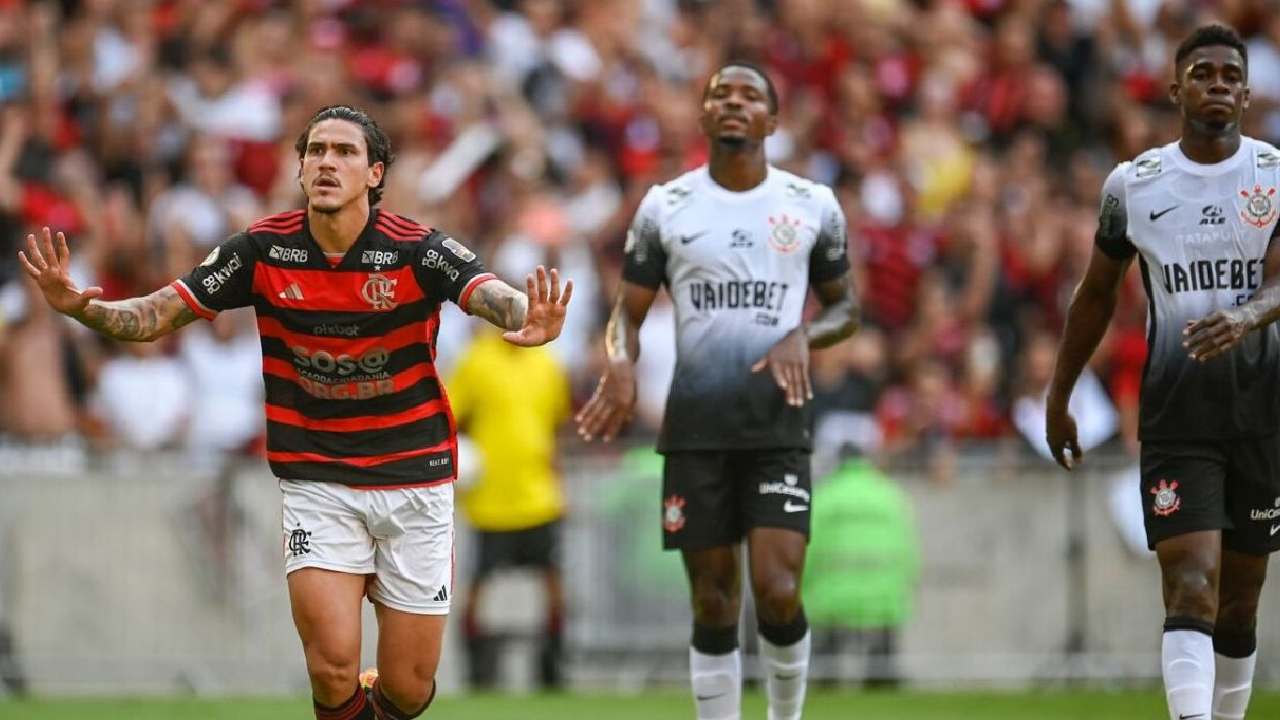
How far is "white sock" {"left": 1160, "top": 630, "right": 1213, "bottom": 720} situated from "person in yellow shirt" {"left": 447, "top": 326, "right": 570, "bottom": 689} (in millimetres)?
7188

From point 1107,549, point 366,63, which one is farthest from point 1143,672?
point 366,63

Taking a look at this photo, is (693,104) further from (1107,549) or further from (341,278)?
(341,278)

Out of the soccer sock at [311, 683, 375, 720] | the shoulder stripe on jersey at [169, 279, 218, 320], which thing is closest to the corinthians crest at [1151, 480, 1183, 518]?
the soccer sock at [311, 683, 375, 720]

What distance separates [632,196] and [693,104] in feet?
4.35

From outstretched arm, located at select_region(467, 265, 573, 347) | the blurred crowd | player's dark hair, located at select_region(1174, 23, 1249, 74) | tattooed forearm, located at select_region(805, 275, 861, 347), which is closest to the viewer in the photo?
outstretched arm, located at select_region(467, 265, 573, 347)

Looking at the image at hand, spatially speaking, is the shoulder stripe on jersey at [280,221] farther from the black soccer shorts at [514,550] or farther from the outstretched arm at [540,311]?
the black soccer shorts at [514,550]

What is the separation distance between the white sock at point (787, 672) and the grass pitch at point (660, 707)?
2.58 metres

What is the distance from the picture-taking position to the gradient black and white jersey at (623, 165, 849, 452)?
10.3 meters

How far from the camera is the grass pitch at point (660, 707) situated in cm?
1316

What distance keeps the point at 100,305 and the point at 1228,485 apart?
4.85 meters

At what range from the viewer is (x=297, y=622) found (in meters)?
8.78

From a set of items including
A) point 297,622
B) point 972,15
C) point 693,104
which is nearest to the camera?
point 297,622

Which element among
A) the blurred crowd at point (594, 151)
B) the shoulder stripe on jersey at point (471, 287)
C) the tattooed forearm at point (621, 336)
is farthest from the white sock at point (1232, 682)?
the blurred crowd at point (594, 151)

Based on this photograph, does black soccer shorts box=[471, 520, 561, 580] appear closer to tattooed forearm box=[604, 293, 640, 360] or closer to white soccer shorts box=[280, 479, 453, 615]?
tattooed forearm box=[604, 293, 640, 360]
